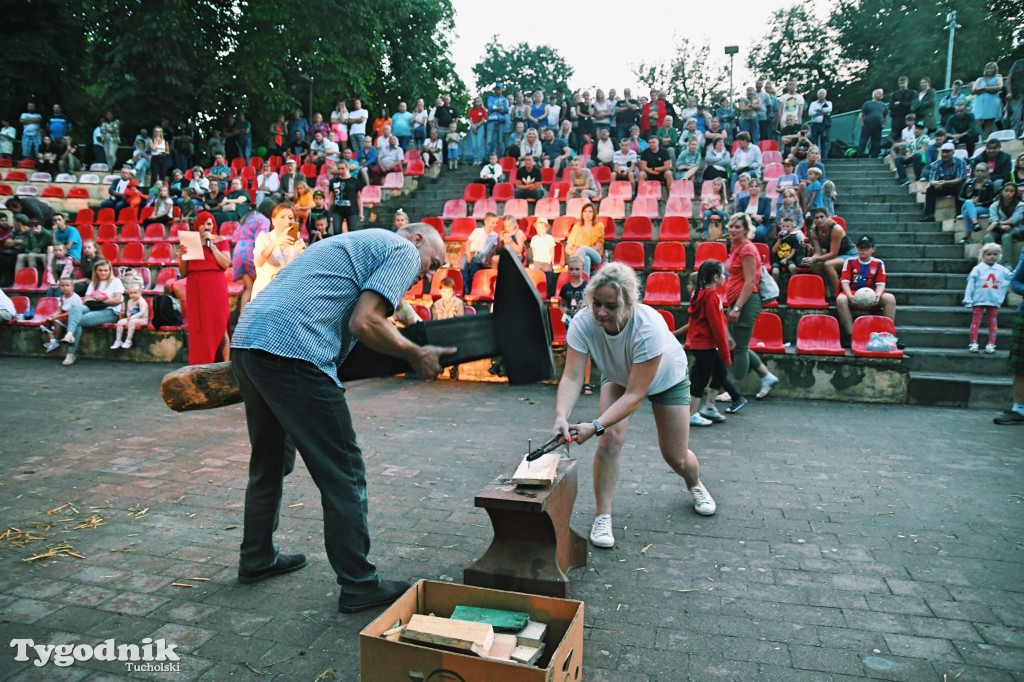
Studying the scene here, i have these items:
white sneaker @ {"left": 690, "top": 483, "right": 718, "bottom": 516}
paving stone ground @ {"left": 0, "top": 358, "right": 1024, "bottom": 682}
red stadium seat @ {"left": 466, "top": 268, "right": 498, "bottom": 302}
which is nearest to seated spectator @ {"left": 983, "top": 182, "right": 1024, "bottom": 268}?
paving stone ground @ {"left": 0, "top": 358, "right": 1024, "bottom": 682}

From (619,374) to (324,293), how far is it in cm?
171

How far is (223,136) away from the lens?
1908cm

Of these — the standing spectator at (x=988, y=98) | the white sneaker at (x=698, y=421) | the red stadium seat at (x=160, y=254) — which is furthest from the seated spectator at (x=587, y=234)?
the standing spectator at (x=988, y=98)

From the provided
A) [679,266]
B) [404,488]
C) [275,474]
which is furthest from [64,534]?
[679,266]

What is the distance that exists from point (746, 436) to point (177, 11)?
22.3 m

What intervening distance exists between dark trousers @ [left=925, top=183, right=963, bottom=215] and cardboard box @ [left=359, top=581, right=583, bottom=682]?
11389mm

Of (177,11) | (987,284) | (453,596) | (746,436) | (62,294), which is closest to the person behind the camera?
(453,596)

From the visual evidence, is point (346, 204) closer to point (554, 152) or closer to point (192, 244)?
point (192, 244)

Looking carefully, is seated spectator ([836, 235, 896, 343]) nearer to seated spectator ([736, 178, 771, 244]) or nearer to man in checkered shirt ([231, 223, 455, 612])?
seated spectator ([736, 178, 771, 244])

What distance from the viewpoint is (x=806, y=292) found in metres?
9.27

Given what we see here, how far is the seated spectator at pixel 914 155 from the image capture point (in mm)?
13086

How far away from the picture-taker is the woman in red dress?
786cm

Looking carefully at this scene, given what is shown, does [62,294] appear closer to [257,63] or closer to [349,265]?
[349,265]

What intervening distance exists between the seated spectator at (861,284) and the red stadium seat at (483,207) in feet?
21.3
